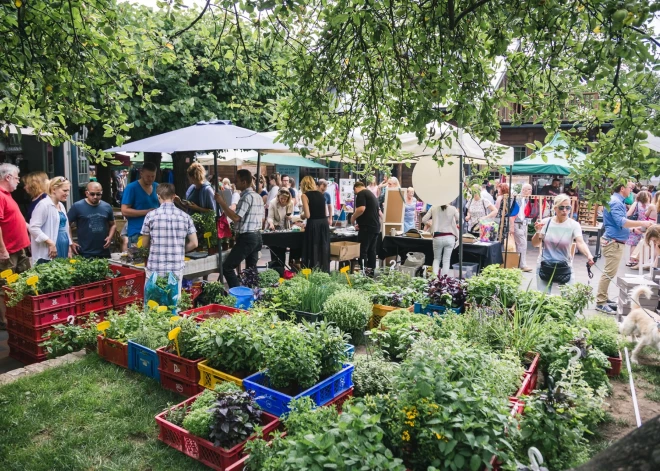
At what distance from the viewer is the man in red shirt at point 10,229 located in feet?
18.5

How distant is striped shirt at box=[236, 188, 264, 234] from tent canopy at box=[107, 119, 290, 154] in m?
0.81

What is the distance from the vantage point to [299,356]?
3266mm

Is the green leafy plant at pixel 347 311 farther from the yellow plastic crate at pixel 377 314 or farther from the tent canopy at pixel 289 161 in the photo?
the tent canopy at pixel 289 161

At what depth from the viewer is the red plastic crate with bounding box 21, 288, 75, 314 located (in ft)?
15.7

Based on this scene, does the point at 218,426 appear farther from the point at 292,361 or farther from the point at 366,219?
the point at 366,219

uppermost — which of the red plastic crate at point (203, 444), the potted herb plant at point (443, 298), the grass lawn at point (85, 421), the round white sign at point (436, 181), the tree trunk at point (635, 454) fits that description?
the round white sign at point (436, 181)

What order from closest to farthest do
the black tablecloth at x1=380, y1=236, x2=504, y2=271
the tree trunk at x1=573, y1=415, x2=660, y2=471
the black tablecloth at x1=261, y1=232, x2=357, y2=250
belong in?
the tree trunk at x1=573, y1=415, x2=660, y2=471, the black tablecloth at x1=380, y1=236, x2=504, y2=271, the black tablecloth at x1=261, y1=232, x2=357, y2=250

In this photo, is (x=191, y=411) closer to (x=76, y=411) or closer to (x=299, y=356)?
(x=299, y=356)

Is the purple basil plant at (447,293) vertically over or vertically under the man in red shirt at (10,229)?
under

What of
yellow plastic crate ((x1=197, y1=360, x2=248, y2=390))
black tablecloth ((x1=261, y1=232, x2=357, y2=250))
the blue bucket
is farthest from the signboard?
yellow plastic crate ((x1=197, y1=360, x2=248, y2=390))

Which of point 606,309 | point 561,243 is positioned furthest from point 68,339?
point 606,309

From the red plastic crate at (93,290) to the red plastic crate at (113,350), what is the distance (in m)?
0.70

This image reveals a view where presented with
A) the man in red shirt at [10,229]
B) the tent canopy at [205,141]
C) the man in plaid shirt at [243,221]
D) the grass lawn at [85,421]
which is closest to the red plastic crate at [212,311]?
the grass lawn at [85,421]

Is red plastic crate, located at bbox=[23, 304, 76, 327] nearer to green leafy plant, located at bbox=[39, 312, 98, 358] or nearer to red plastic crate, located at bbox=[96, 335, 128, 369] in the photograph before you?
green leafy plant, located at bbox=[39, 312, 98, 358]
